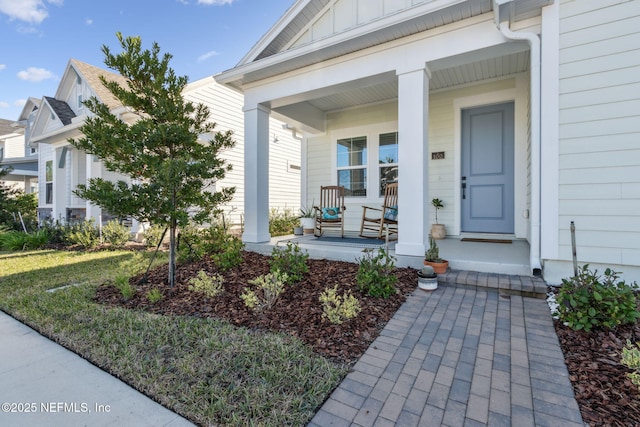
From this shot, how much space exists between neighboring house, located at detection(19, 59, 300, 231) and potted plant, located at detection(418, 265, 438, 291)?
627 cm

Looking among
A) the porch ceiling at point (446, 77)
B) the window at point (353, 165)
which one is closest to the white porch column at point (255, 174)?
the porch ceiling at point (446, 77)

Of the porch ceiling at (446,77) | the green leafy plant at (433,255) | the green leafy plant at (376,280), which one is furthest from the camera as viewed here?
the porch ceiling at (446,77)

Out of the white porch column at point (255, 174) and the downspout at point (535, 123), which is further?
the white porch column at point (255, 174)

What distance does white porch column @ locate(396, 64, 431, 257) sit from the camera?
141 inches

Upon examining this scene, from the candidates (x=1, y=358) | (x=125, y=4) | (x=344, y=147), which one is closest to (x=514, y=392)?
(x=1, y=358)

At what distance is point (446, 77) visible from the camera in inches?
192

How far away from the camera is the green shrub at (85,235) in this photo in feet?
22.7

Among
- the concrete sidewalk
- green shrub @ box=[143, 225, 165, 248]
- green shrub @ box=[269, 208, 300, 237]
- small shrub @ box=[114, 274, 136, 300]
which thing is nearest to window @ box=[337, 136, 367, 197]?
green shrub @ box=[269, 208, 300, 237]

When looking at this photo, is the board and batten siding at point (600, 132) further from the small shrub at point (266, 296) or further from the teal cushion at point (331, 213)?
the teal cushion at point (331, 213)

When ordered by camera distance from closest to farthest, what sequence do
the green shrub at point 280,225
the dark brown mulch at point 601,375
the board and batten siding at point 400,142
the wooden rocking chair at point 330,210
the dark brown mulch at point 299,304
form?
the dark brown mulch at point 601,375 < the dark brown mulch at point 299,304 < the board and batten siding at point 400,142 < the wooden rocking chair at point 330,210 < the green shrub at point 280,225

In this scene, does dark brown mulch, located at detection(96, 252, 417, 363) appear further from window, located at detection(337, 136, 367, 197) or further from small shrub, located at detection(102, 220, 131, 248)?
small shrub, located at detection(102, 220, 131, 248)

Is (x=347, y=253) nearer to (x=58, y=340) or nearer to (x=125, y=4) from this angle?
(x=58, y=340)

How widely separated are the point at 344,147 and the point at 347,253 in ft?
10.2

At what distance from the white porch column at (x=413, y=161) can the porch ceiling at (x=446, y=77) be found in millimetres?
366
